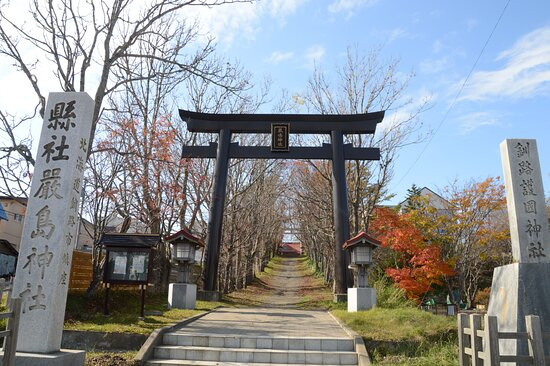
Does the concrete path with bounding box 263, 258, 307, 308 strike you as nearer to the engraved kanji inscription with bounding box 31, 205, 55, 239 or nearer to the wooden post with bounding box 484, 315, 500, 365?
the engraved kanji inscription with bounding box 31, 205, 55, 239

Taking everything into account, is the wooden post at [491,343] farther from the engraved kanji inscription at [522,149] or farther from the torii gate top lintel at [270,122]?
the torii gate top lintel at [270,122]

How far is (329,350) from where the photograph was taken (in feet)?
28.3

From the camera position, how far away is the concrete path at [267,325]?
951 centimetres

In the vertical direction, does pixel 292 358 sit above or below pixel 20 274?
below

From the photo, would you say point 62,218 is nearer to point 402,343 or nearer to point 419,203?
point 402,343

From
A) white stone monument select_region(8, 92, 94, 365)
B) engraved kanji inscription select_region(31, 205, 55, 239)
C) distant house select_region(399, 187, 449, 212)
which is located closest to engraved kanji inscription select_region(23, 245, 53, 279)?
white stone monument select_region(8, 92, 94, 365)

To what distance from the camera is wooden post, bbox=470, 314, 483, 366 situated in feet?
19.5

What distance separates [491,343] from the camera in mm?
5535

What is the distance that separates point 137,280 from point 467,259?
14.8m

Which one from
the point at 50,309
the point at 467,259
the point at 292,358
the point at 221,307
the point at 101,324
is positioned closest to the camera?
the point at 50,309

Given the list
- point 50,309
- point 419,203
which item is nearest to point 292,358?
point 50,309

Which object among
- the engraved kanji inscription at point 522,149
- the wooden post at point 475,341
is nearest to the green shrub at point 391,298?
the engraved kanji inscription at point 522,149

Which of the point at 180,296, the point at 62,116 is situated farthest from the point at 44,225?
the point at 180,296

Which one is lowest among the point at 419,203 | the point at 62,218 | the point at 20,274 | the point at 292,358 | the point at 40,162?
the point at 292,358
